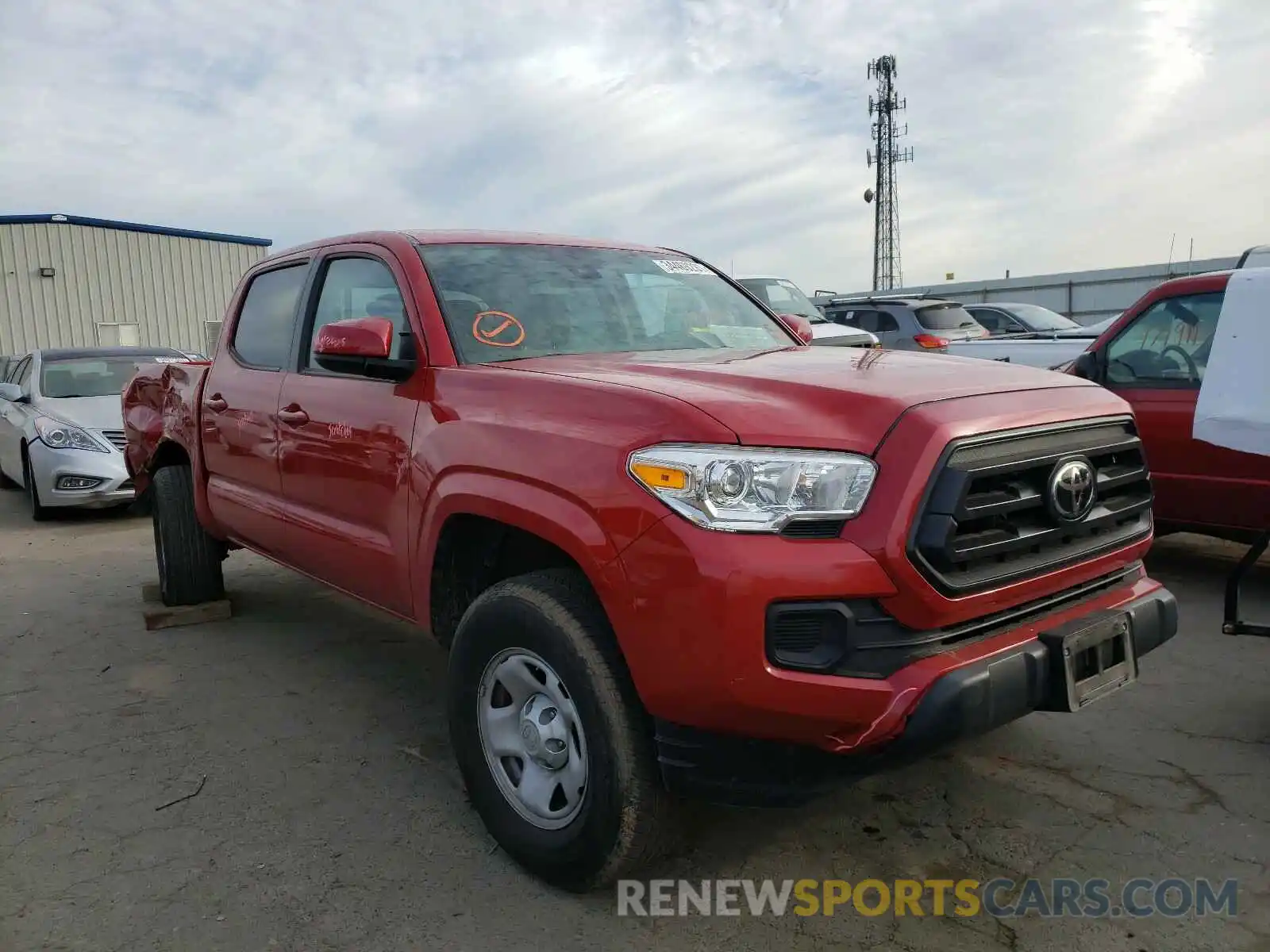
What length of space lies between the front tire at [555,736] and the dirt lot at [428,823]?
0.18 meters

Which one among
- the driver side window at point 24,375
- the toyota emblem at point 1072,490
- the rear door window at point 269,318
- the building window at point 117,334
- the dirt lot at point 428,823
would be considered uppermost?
the building window at point 117,334

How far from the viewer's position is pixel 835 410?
2393 millimetres

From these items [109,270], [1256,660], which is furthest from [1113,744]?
[109,270]

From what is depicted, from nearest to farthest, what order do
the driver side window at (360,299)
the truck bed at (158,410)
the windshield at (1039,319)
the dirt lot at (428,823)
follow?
the dirt lot at (428,823)
the driver side window at (360,299)
the truck bed at (158,410)
the windshield at (1039,319)

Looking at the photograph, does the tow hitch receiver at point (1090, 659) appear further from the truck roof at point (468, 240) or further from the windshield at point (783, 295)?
the windshield at point (783, 295)

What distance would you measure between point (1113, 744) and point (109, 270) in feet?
77.1

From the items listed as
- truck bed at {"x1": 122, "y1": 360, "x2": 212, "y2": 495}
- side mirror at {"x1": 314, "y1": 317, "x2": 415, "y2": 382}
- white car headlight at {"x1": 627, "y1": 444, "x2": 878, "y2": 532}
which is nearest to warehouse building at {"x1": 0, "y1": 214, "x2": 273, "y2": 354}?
truck bed at {"x1": 122, "y1": 360, "x2": 212, "y2": 495}

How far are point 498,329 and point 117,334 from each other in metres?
22.0

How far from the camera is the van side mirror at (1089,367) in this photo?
19.0 ft

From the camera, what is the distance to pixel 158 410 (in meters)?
5.50

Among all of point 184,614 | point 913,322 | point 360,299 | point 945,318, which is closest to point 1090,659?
point 360,299

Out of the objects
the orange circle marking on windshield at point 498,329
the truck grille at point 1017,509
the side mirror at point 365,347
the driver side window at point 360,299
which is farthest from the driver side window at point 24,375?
the truck grille at point 1017,509

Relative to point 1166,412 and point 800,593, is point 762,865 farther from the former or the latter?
point 1166,412

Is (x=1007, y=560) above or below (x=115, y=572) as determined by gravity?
above
